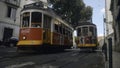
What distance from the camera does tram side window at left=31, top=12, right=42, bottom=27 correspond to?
45.6 ft

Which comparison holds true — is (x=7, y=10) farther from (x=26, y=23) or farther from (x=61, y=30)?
(x=26, y=23)

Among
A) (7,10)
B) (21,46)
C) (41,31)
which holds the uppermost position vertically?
(7,10)

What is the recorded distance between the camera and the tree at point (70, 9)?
36250 mm

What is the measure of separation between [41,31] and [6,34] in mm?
18563

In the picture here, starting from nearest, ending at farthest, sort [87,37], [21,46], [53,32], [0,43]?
[21,46] < [53,32] < [87,37] < [0,43]

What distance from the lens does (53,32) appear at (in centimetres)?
1554

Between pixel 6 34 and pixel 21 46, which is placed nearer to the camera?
pixel 21 46

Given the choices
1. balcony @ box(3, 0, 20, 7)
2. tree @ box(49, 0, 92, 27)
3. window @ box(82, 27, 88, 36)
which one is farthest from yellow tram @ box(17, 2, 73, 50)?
tree @ box(49, 0, 92, 27)

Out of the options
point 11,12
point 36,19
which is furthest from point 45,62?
point 11,12

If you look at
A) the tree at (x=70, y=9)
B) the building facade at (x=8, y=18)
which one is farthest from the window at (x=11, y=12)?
the tree at (x=70, y=9)

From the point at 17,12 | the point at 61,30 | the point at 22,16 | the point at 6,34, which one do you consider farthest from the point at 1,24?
the point at 22,16

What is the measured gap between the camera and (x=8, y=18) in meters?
31.5

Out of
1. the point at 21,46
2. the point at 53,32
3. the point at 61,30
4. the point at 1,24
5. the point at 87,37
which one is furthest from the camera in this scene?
the point at 1,24

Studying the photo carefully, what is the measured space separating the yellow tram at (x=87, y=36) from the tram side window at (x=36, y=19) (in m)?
7.43
